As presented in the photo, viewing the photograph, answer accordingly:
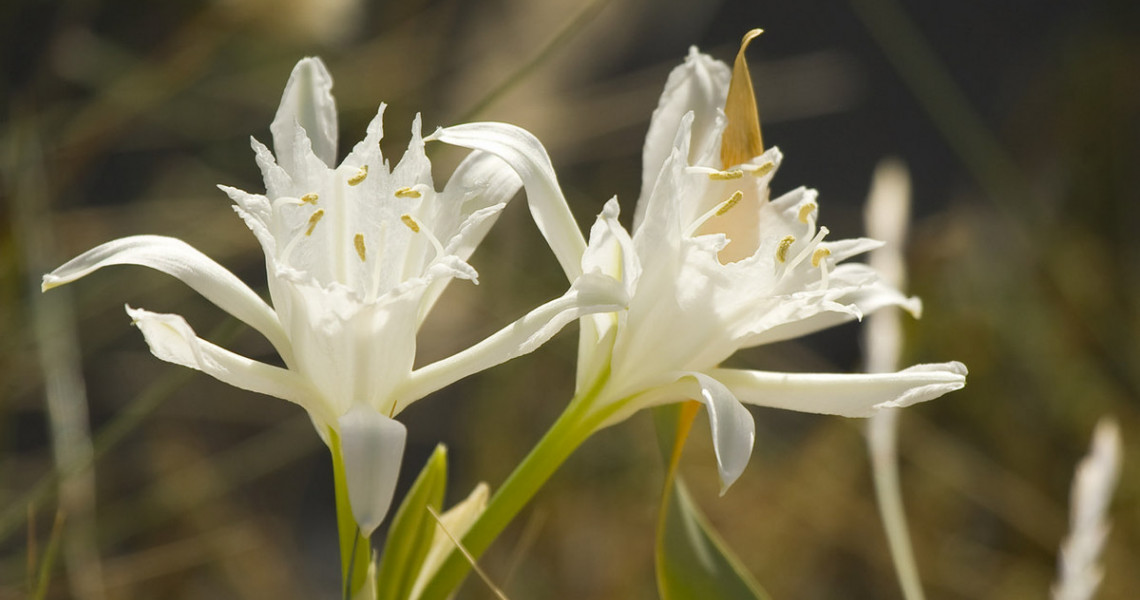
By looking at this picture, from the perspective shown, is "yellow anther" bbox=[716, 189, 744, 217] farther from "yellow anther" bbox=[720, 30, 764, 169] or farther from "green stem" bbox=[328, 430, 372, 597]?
"green stem" bbox=[328, 430, 372, 597]

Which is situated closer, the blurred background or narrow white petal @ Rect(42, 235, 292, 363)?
narrow white petal @ Rect(42, 235, 292, 363)

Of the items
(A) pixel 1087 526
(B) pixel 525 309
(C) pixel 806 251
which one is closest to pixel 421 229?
(C) pixel 806 251

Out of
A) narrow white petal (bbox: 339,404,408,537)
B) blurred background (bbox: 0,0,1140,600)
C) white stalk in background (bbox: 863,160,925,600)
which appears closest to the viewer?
narrow white petal (bbox: 339,404,408,537)

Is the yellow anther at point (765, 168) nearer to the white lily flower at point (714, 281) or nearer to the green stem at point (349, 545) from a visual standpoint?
the white lily flower at point (714, 281)

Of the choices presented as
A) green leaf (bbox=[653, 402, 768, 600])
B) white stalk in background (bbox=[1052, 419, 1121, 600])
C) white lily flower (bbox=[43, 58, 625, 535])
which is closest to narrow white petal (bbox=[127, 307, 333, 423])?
white lily flower (bbox=[43, 58, 625, 535])

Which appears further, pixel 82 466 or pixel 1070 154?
pixel 1070 154

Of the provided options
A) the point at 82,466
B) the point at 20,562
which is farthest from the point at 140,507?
the point at 82,466

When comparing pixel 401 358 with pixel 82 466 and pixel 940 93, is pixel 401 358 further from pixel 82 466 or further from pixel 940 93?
pixel 940 93
